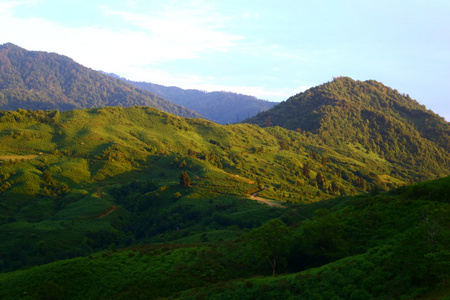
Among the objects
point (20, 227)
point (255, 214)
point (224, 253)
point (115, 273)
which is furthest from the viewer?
point (255, 214)

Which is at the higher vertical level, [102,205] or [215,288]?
[215,288]

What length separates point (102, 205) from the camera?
483 feet

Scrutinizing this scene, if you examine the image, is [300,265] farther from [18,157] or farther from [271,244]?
[18,157]

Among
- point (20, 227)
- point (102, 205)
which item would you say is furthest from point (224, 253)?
point (102, 205)

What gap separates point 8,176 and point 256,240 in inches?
6235

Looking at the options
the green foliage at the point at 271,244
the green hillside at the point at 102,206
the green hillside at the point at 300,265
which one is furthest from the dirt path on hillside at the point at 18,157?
the green foliage at the point at 271,244

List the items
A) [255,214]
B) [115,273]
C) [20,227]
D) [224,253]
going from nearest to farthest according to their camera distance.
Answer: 1. [115,273]
2. [224,253]
3. [20,227]
4. [255,214]

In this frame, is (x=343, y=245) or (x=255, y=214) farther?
(x=255, y=214)

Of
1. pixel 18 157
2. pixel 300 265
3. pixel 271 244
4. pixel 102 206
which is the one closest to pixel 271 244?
pixel 271 244

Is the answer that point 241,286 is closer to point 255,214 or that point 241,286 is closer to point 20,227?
point 255,214

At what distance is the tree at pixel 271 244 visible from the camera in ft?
168

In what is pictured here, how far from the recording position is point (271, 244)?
2063 inches

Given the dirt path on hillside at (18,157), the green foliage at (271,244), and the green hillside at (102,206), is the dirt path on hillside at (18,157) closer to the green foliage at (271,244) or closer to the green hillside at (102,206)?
the green hillside at (102,206)

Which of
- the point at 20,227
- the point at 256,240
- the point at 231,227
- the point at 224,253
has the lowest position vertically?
the point at 20,227
